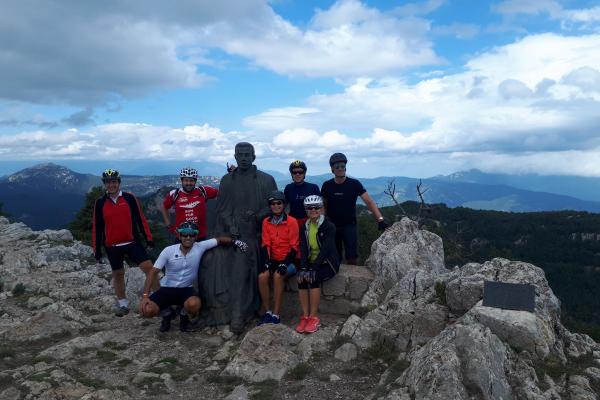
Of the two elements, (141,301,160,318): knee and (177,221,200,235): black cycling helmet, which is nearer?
(141,301,160,318): knee

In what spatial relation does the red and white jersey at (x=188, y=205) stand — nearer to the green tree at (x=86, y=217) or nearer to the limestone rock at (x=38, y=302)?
the limestone rock at (x=38, y=302)

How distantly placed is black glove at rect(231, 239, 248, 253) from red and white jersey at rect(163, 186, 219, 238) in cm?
101

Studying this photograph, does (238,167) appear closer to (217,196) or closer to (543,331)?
(217,196)

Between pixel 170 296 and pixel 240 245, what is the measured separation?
173cm

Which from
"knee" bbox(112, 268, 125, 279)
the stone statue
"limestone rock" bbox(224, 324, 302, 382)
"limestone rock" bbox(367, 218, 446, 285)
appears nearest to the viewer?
"limestone rock" bbox(224, 324, 302, 382)

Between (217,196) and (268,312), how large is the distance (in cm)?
295

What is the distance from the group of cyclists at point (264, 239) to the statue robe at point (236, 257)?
25 centimetres

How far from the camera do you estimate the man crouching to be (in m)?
8.52

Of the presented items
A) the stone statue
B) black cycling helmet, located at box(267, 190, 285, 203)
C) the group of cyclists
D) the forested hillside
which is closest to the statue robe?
the stone statue

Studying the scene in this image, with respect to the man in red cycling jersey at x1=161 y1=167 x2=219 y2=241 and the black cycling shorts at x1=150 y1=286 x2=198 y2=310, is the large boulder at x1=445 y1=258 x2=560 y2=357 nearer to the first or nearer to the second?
the black cycling shorts at x1=150 y1=286 x2=198 y2=310

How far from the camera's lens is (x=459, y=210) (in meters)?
136

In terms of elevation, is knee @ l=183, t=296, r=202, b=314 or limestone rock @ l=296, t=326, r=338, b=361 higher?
knee @ l=183, t=296, r=202, b=314

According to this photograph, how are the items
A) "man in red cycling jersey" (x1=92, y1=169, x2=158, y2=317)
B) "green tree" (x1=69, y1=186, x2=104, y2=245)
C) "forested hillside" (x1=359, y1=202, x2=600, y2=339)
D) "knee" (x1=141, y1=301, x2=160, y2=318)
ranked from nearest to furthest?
"knee" (x1=141, y1=301, x2=160, y2=318) → "man in red cycling jersey" (x1=92, y1=169, x2=158, y2=317) → "green tree" (x1=69, y1=186, x2=104, y2=245) → "forested hillside" (x1=359, y1=202, x2=600, y2=339)

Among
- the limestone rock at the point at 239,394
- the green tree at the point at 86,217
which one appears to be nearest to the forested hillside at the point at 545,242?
the green tree at the point at 86,217
